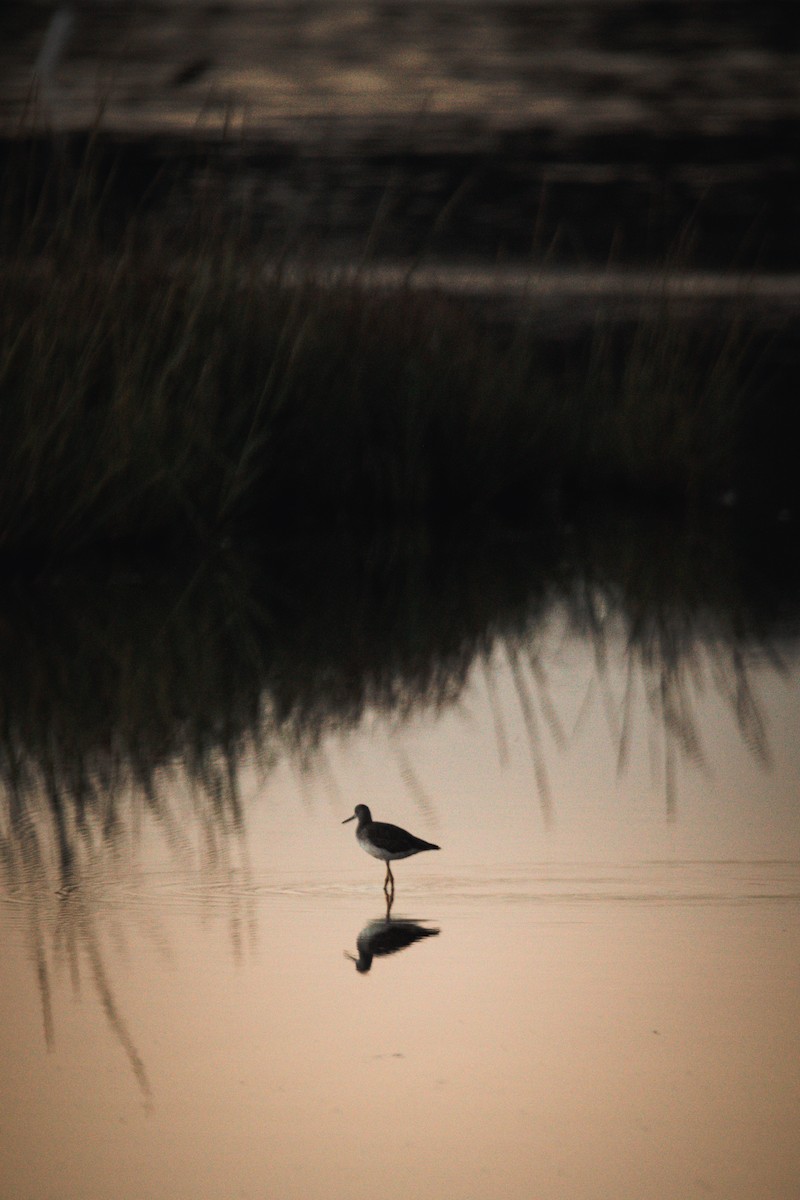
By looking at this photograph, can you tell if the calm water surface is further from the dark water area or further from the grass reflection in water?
the dark water area

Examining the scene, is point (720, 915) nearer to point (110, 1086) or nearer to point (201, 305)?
point (110, 1086)

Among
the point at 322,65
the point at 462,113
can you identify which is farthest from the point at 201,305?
the point at 462,113

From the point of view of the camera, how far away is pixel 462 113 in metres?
30.8

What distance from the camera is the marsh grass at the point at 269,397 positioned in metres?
5.94

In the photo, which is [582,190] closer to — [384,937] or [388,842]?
[388,842]

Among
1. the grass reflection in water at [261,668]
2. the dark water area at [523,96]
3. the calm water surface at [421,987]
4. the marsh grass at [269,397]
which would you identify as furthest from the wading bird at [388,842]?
the dark water area at [523,96]

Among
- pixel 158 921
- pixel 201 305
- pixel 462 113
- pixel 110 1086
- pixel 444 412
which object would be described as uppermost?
pixel 110 1086

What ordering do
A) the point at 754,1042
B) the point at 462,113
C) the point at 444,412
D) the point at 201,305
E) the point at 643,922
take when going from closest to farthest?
the point at 754,1042, the point at 643,922, the point at 201,305, the point at 444,412, the point at 462,113

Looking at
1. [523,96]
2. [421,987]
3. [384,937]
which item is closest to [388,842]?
[384,937]

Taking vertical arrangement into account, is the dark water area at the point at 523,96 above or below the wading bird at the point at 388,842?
below

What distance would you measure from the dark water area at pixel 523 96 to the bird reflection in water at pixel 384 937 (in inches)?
1010

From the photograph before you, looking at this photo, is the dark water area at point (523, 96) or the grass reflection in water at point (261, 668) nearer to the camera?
the grass reflection in water at point (261, 668)

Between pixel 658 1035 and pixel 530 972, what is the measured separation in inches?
8.6

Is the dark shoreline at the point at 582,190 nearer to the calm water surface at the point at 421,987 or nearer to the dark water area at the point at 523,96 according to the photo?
the dark water area at the point at 523,96
